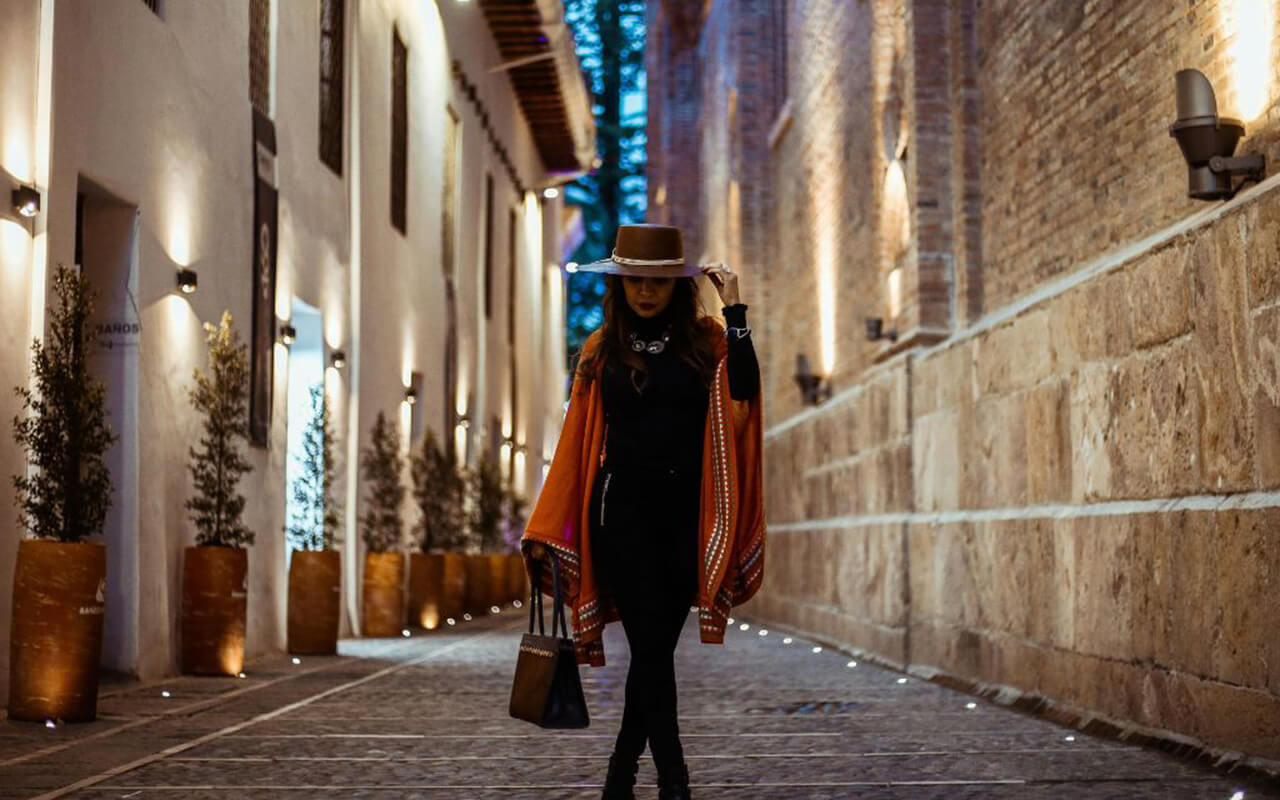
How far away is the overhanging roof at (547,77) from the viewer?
28.2 m

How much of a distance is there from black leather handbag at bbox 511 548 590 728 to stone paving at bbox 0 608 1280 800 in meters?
0.92

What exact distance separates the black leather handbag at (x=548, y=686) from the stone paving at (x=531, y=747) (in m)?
0.92

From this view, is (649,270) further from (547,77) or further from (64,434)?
(547,77)

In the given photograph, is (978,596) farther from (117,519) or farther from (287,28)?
(287,28)

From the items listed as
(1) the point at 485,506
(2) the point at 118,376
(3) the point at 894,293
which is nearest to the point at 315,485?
(2) the point at 118,376

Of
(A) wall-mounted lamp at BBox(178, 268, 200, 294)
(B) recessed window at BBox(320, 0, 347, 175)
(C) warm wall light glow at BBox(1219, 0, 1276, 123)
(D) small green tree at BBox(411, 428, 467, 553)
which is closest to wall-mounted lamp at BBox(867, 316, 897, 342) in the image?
(B) recessed window at BBox(320, 0, 347, 175)

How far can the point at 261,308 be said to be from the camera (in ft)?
45.3

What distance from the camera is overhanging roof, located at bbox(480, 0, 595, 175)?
28234 millimetres

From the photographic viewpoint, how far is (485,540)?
81.9 feet

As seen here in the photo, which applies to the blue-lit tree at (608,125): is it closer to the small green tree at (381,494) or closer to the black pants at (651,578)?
the small green tree at (381,494)

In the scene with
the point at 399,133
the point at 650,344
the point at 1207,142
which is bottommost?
the point at 650,344

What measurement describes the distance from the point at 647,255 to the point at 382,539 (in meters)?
12.8

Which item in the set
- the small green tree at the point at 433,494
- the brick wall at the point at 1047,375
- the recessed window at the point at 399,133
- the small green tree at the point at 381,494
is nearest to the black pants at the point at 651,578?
the brick wall at the point at 1047,375

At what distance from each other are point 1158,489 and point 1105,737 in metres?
1.04
